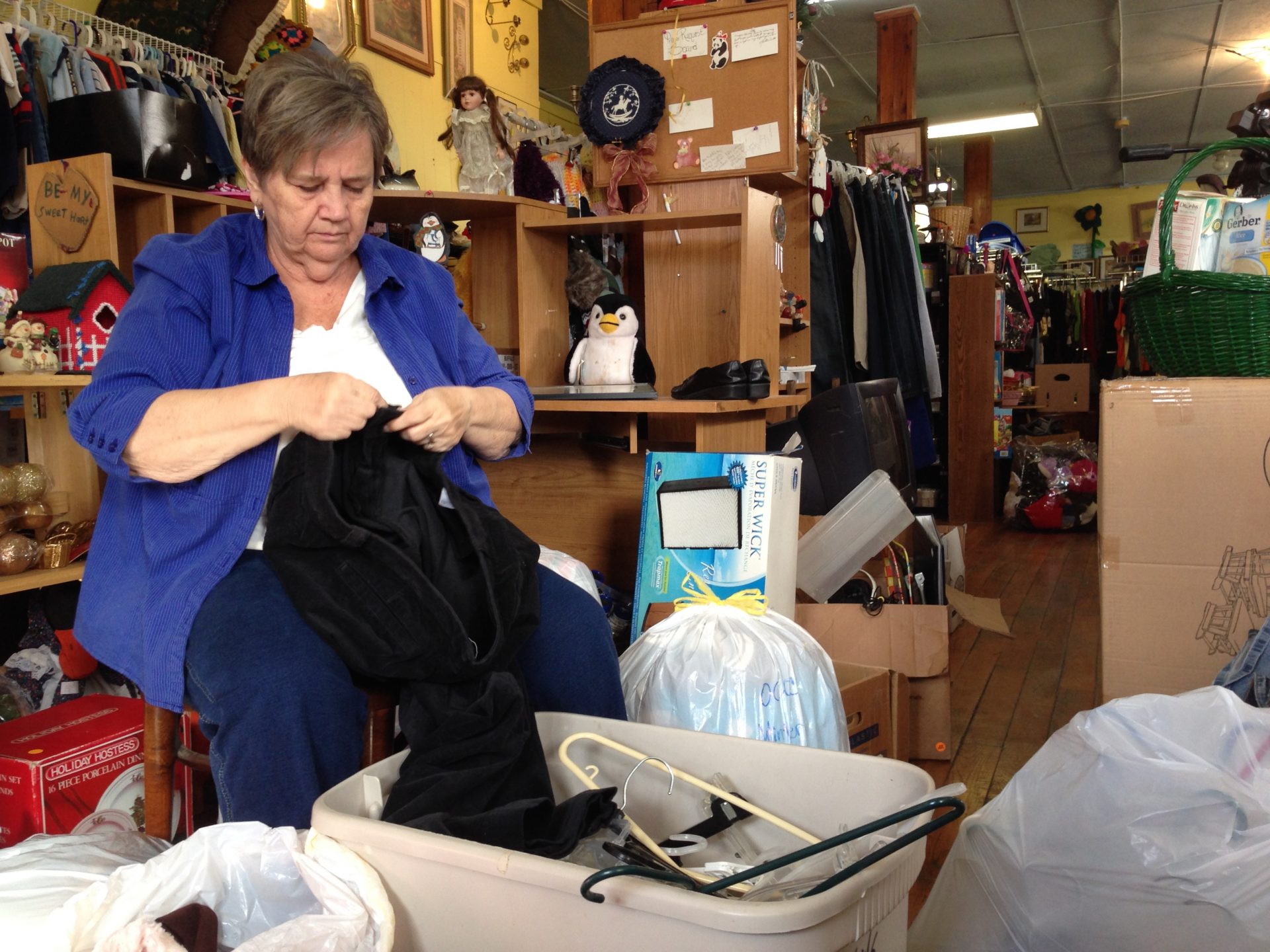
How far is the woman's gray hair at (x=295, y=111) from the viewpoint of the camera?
130 centimetres

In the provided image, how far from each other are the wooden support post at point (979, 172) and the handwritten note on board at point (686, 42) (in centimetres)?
740

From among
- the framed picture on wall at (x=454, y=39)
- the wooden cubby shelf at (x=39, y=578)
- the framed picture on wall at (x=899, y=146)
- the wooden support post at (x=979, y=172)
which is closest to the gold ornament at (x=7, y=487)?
the wooden cubby shelf at (x=39, y=578)

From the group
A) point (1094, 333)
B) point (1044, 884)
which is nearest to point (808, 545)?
point (1044, 884)

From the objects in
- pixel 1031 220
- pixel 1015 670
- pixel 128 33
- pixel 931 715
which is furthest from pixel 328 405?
pixel 1031 220

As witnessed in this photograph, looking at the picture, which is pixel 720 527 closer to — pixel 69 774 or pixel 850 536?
pixel 850 536

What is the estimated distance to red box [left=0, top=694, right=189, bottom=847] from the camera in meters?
1.62

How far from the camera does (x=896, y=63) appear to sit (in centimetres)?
618

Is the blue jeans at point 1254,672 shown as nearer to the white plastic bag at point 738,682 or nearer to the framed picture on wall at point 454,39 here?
the white plastic bag at point 738,682

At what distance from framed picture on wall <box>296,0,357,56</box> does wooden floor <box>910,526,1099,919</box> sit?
3317 mm

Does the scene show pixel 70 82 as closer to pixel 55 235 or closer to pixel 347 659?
pixel 55 235

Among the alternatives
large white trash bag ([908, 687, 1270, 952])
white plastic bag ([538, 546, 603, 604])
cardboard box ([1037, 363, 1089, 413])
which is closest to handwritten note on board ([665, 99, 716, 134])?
white plastic bag ([538, 546, 603, 604])

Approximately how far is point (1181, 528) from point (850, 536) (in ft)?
2.57

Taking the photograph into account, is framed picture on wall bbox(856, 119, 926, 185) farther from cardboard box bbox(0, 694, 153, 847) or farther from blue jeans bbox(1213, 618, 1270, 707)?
cardboard box bbox(0, 694, 153, 847)

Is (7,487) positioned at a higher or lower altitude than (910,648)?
higher
